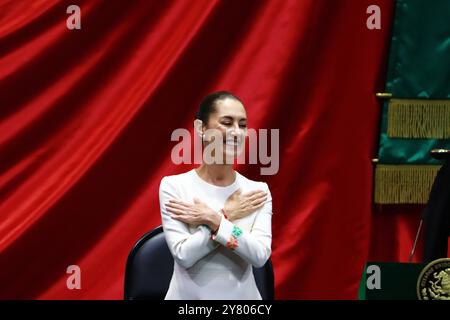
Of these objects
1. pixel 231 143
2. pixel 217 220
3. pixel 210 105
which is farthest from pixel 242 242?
pixel 210 105

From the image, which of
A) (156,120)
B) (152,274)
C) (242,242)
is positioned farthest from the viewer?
(156,120)

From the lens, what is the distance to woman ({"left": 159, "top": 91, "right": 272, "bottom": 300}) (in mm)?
1702

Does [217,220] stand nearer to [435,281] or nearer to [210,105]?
[210,105]

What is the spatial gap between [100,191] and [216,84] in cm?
67

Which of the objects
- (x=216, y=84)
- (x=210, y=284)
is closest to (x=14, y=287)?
(x=216, y=84)

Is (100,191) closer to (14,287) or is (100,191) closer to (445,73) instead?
(14,287)

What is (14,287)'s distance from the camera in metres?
3.04

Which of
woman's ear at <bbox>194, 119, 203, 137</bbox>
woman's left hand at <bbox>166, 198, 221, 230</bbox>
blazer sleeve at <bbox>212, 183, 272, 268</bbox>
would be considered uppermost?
woman's ear at <bbox>194, 119, 203, 137</bbox>

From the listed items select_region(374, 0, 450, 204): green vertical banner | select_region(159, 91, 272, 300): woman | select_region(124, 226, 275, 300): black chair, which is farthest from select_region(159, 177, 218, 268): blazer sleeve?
select_region(374, 0, 450, 204): green vertical banner

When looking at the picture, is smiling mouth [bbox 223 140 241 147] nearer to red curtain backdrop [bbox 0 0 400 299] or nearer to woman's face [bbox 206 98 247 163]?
woman's face [bbox 206 98 247 163]

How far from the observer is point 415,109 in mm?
3152

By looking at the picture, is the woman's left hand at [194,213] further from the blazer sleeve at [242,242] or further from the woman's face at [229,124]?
the woman's face at [229,124]

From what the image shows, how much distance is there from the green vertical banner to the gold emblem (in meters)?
1.34

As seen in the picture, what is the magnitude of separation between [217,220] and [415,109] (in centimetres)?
171
